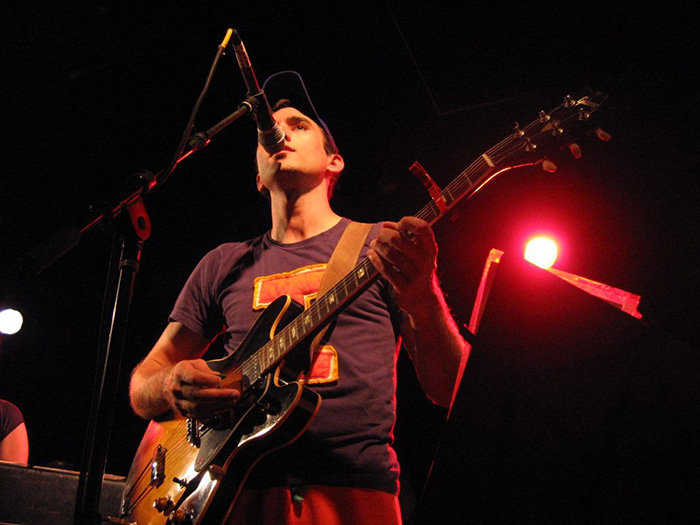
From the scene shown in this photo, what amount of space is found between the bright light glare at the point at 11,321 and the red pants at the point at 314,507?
16.3 feet

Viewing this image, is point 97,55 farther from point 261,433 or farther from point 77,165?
point 261,433

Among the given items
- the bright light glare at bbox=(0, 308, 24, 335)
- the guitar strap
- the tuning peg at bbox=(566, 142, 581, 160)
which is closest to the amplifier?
the guitar strap

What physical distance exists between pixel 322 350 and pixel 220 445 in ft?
1.64

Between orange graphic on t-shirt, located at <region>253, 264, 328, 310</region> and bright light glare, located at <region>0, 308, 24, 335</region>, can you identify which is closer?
orange graphic on t-shirt, located at <region>253, 264, 328, 310</region>

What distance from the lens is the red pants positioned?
1565mm

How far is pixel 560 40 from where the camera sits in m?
3.25

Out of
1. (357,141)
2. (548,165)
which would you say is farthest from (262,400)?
(357,141)

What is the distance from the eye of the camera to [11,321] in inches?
211

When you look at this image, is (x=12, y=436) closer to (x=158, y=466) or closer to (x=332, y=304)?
(x=158, y=466)

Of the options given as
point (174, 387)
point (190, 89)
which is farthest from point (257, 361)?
point (190, 89)

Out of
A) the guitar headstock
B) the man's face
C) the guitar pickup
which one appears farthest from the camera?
the man's face

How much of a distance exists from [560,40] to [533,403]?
3.16m

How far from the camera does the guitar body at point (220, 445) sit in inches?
64.0

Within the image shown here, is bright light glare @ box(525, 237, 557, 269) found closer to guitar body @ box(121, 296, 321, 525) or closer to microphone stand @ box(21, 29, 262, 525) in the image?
guitar body @ box(121, 296, 321, 525)
